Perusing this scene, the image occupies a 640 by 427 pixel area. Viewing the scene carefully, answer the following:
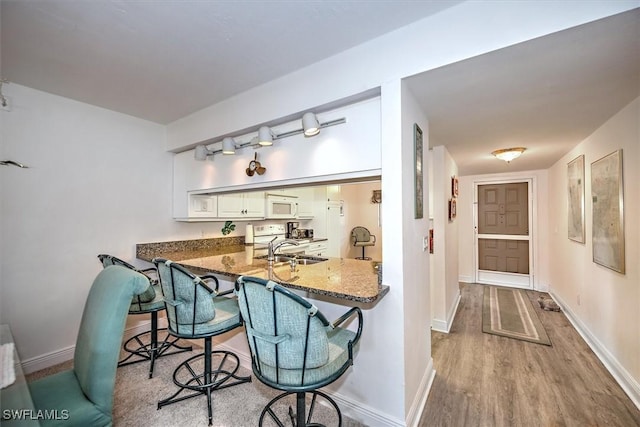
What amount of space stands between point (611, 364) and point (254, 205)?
13.2 feet

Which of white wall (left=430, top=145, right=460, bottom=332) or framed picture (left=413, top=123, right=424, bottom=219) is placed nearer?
framed picture (left=413, top=123, right=424, bottom=219)

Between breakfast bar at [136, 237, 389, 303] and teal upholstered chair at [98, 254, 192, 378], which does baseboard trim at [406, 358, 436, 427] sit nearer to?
breakfast bar at [136, 237, 389, 303]

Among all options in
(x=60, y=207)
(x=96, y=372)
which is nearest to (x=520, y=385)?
(x=96, y=372)

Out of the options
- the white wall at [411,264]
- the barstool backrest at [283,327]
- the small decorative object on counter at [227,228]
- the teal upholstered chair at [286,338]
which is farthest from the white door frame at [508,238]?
the barstool backrest at [283,327]

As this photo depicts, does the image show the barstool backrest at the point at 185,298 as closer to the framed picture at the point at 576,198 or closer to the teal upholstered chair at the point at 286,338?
the teal upholstered chair at the point at 286,338

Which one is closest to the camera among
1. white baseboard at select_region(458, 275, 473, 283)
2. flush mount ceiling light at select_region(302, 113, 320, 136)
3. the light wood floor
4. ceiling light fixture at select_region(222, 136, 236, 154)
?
the light wood floor

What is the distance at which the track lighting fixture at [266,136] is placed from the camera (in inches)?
75.6

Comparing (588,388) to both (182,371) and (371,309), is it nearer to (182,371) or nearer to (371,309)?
(371,309)

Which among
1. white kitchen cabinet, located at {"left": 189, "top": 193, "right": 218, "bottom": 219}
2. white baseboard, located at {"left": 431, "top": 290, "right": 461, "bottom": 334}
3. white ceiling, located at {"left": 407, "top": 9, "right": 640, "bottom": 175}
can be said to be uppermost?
white ceiling, located at {"left": 407, "top": 9, "right": 640, "bottom": 175}

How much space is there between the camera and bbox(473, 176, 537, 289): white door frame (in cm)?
486

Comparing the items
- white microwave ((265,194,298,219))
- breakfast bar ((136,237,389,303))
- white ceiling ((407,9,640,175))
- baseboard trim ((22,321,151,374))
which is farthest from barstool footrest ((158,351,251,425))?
white ceiling ((407,9,640,175))

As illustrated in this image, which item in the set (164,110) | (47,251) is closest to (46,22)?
(164,110)

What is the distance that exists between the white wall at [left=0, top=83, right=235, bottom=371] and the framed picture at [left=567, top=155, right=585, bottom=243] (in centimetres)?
495

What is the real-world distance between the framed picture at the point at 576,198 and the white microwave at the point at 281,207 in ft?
12.2
